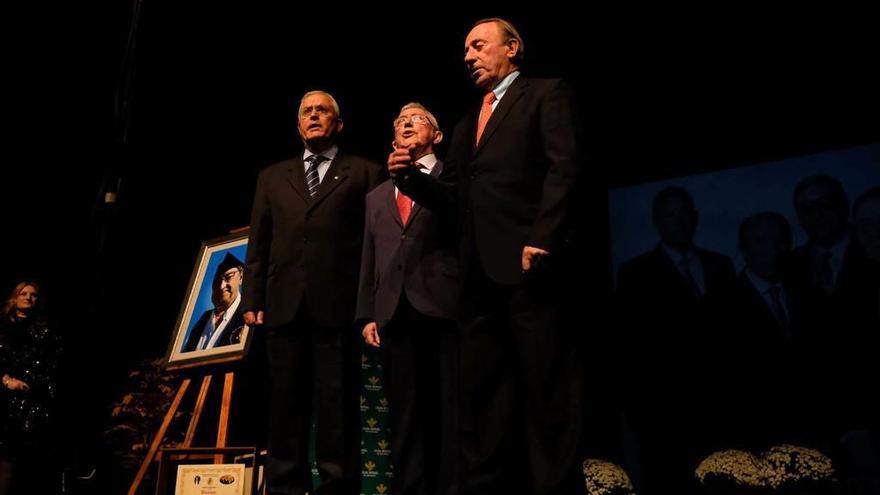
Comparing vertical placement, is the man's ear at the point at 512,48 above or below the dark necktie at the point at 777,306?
above

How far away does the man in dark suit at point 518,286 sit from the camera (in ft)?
7.57

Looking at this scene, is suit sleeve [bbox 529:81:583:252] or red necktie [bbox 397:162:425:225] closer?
suit sleeve [bbox 529:81:583:252]

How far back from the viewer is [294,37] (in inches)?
196

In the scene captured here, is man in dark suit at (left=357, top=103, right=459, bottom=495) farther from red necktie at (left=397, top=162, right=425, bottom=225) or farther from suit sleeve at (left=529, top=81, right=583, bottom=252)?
suit sleeve at (left=529, top=81, right=583, bottom=252)

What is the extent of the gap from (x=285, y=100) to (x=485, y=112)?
2.76 m

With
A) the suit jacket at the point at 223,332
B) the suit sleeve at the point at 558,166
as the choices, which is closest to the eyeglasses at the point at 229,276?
the suit jacket at the point at 223,332

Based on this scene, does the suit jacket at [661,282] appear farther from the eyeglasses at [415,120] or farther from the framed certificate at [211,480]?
the framed certificate at [211,480]

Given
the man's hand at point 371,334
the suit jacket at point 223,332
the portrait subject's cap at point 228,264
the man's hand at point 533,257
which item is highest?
the portrait subject's cap at point 228,264

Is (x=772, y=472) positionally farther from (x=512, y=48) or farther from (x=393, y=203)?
(x=512, y=48)

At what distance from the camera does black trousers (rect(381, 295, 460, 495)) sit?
2.79m

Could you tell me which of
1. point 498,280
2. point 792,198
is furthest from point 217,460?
point 792,198

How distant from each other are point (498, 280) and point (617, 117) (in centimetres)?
232

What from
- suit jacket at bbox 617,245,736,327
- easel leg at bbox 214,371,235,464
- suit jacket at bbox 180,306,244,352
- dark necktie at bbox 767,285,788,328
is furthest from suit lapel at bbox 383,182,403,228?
dark necktie at bbox 767,285,788,328

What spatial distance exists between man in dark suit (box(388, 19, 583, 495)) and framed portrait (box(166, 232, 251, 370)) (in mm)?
2007
